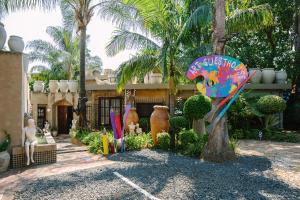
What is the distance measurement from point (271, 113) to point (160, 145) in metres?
5.52

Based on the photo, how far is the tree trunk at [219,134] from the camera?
686 centimetres

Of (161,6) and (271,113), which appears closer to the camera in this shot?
(161,6)

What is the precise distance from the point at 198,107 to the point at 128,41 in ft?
15.6

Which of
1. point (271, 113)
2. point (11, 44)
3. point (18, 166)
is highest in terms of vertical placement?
point (11, 44)

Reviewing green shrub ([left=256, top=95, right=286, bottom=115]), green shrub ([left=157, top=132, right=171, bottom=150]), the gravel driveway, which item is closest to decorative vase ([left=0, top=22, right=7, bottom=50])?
the gravel driveway

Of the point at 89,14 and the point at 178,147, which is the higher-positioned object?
the point at 89,14

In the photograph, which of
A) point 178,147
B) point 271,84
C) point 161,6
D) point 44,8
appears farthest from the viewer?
Answer: point 271,84

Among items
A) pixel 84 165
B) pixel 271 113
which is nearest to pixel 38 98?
pixel 84 165

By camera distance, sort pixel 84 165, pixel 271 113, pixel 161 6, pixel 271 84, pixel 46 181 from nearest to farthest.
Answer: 1. pixel 46 181
2. pixel 84 165
3. pixel 161 6
4. pixel 271 113
5. pixel 271 84

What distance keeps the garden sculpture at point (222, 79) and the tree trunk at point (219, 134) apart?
0.18m

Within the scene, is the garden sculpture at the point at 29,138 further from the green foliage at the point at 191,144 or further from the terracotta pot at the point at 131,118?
the terracotta pot at the point at 131,118

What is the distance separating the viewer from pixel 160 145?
8453 mm

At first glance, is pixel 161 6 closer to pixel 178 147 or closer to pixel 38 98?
pixel 178 147

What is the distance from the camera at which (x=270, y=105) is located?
36.1ft
